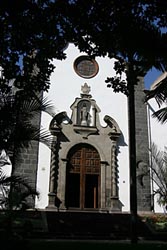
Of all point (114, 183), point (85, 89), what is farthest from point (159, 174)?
point (85, 89)

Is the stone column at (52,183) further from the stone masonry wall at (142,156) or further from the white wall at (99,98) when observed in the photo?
the stone masonry wall at (142,156)

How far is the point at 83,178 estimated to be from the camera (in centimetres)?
1859

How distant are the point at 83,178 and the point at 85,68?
6.65 metres

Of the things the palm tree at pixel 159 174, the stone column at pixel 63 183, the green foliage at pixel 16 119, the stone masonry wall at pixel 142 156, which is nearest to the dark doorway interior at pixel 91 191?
the stone column at pixel 63 183

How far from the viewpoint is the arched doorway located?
60.1ft

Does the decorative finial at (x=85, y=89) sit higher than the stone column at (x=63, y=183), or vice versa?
the decorative finial at (x=85, y=89)

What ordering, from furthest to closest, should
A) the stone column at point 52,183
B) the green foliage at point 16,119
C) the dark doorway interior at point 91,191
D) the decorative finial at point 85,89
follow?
the decorative finial at point 85,89 < the dark doorway interior at point 91,191 < the stone column at point 52,183 < the green foliage at point 16,119

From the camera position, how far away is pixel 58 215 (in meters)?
15.6

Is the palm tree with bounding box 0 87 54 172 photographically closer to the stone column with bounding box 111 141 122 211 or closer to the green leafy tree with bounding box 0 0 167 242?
the green leafy tree with bounding box 0 0 167 242

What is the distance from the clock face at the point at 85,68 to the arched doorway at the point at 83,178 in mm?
4386

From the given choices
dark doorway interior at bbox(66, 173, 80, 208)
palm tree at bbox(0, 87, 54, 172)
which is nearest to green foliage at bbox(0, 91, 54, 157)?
palm tree at bbox(0, 87, 54, 172)

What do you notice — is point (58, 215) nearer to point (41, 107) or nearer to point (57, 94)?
point (57, 94)

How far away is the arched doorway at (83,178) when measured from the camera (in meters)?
18.3

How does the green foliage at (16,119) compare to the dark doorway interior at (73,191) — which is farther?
the dark doorway interior at (73,191)
